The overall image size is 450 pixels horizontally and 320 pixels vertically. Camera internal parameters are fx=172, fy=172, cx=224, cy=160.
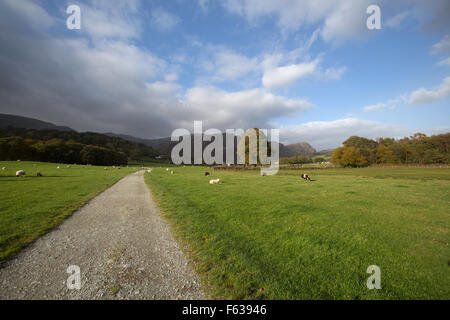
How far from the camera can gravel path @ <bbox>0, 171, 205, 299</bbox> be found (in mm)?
3615

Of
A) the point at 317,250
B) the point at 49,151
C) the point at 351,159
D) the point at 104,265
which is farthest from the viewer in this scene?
the point at 49,151

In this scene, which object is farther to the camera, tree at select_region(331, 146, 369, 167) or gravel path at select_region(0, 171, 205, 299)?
tree at select_region(331, 146, 369, 167)

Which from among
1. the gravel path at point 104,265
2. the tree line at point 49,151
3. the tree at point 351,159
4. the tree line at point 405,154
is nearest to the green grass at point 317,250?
the gravel path at point 104,265

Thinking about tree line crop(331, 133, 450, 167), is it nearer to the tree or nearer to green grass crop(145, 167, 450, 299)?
the tree

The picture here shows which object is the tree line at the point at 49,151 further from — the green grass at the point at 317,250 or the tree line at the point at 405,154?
the tree line at the point at 405,154

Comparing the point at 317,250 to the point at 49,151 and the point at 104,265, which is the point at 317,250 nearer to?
the point at 104,265

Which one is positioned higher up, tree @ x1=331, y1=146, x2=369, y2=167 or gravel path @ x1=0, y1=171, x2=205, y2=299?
tree @ x1=331, y1=146, x2=369, y2=167

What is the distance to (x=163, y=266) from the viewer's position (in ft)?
15.1

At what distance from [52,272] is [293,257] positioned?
20.7ft

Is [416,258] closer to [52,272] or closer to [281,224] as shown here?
[281,224]

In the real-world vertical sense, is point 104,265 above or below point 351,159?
below

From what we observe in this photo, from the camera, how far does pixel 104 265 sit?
183 inches

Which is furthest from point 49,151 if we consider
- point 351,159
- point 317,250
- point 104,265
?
point 351,159

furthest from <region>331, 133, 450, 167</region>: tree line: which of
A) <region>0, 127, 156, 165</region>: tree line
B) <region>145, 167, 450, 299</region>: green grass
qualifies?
<region>0, 127, 156, 165</region>: tree line
